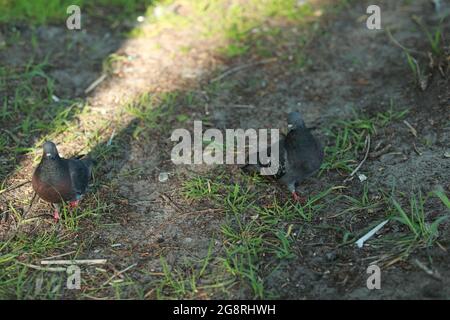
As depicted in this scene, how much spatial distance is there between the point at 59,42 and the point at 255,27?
2286 mm

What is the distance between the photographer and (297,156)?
14.6 ft

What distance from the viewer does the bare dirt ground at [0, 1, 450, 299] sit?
387 cm

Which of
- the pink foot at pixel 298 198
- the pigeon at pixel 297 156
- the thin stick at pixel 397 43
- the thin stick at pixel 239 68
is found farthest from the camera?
the thin stick at pixel 239 68

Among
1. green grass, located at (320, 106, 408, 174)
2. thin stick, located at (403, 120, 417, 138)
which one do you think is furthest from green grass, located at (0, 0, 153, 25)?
thin stick, located at (403, 120, 417, 138)

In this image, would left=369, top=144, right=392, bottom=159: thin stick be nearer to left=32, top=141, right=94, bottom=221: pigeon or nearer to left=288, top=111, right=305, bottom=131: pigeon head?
left=288, top=111, right=305, bottom=131: pigeon head

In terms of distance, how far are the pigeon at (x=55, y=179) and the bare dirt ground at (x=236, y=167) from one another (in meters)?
0.22

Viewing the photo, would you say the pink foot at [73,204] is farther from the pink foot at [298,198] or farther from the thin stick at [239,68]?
the thin stick at [239,68]

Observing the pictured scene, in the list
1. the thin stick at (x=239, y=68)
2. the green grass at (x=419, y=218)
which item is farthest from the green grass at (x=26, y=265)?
the thin stick at (x=239, y=68)

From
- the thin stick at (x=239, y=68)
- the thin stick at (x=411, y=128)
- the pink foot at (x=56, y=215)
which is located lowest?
the pink foot at (x=56, y=215)

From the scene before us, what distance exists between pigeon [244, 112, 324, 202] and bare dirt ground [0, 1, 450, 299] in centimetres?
20

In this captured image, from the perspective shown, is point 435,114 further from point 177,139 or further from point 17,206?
point 17,206

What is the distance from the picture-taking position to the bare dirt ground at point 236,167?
152 inches

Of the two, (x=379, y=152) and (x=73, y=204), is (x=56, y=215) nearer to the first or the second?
(x=73, y=204)
